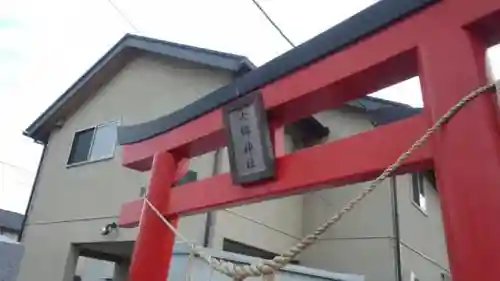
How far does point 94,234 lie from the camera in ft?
21.7

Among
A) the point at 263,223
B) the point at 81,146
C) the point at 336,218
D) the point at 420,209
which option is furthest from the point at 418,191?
the point at 336,218

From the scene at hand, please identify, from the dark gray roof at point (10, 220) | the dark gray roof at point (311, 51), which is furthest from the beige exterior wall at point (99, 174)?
the dark gray roof at point (10, 220)

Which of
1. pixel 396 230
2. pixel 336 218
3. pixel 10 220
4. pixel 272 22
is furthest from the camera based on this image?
pixel 10 220

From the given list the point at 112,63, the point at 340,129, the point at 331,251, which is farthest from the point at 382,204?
the point at 112,63

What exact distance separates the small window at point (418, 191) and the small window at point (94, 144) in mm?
5237

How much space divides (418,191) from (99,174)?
5581 mm

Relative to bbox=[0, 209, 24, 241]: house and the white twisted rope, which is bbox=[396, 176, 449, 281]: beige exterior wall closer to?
the white twisted rope

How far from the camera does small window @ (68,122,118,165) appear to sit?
24.4 feet

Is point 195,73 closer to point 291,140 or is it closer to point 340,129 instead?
point 291,140

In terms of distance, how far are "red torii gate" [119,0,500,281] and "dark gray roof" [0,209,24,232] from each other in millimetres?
14619

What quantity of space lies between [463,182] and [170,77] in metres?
6.38

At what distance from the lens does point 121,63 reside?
8.24 meters

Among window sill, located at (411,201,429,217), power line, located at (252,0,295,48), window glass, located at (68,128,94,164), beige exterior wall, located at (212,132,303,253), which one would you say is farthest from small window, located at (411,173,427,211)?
window glass, located at (68,128,94,164)

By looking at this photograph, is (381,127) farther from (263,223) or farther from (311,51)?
(263,223)
